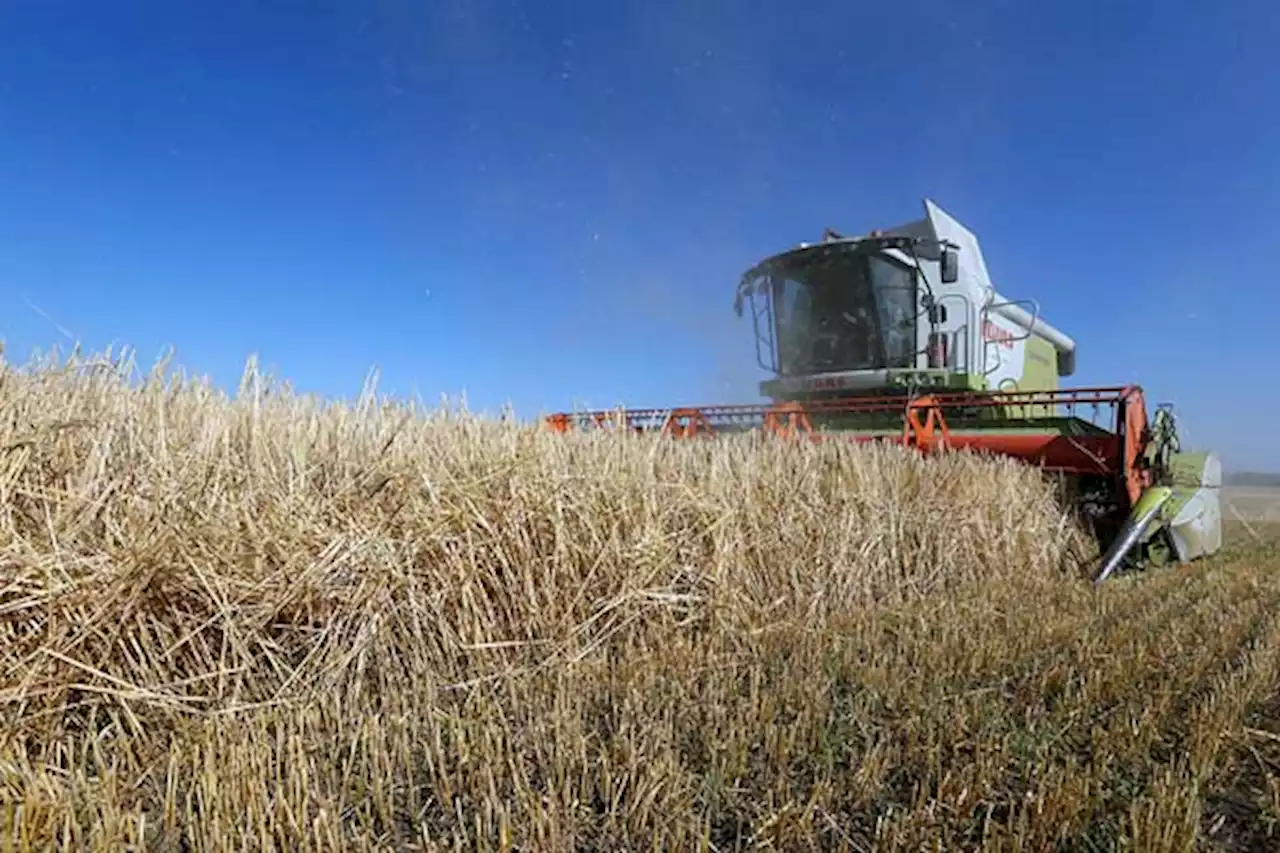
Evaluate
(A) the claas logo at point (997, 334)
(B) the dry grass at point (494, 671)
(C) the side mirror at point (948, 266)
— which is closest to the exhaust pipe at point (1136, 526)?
(B) the dry grass at point (494, 671)

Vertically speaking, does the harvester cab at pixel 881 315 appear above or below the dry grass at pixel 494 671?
above

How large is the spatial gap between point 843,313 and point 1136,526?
3.92m

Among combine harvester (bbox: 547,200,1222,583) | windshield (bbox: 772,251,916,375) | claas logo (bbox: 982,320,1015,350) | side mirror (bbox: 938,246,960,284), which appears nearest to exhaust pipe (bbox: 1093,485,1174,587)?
combine harvester (bbox: 547,200,1222,583)

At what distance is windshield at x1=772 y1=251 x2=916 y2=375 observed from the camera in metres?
8.00

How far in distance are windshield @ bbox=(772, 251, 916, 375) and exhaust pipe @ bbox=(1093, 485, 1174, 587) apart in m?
2.93

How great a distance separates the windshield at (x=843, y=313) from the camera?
8.00m

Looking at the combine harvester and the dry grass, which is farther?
the combine harvester

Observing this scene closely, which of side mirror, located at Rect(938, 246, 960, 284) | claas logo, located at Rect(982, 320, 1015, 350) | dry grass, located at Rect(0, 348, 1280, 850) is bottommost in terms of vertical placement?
dry grass, located at Rect(0, 348, 1280, 850)

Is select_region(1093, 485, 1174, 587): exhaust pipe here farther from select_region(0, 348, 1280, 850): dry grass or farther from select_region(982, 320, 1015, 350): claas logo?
select_region(982, 320, 1015, 350): claas logo

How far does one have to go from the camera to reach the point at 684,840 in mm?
1390

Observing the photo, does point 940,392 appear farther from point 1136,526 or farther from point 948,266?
point 1136,526

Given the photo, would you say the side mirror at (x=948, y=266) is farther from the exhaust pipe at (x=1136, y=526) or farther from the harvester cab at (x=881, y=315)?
the exhaust pipe at (x=1136, y=526)

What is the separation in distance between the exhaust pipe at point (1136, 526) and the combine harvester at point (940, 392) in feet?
0.04

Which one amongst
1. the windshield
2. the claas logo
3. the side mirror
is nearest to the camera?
the side mirror
